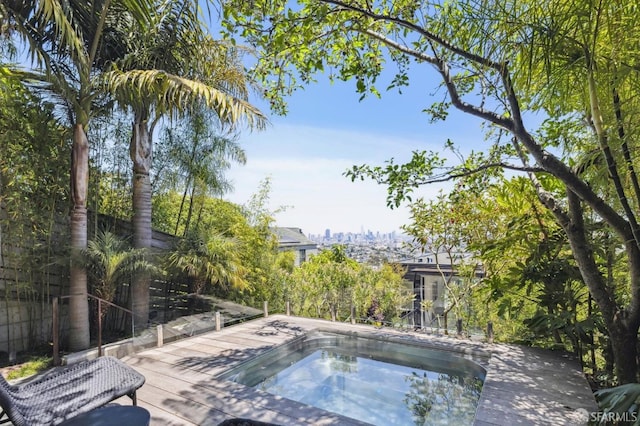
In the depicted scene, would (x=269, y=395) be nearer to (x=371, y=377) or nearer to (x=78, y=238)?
(x=371, y=377)

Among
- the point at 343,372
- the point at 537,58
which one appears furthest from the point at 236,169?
the point at 537,58

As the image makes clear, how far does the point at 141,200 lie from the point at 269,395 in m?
3.68

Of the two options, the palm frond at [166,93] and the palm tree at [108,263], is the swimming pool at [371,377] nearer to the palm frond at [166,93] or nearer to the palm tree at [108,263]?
the palm tree at [108,263]

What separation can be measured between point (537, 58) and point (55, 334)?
5.55m

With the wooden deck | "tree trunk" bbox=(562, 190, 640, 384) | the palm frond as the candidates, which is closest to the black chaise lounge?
the wooden deck

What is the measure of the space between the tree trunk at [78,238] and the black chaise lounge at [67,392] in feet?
5.86

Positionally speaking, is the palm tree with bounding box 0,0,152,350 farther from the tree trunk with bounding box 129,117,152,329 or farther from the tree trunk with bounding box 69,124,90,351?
the tree trunk with bounding box 129,117,152,329

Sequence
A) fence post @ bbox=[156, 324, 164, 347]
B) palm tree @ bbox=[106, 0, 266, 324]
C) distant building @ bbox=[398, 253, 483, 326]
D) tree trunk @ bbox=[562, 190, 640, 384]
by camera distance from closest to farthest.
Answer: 1. tree trunk @ bbox=[562, 190, 640, 384]
2. palm tree @ bbox=[106, 0, 266, 324]
3. fence post @ bbox=[156, 324, 164, 347]
4. distant building @ bbox=[398, 253, 483, 326]

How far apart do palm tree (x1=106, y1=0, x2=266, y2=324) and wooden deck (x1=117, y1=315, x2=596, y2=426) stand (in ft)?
4.00

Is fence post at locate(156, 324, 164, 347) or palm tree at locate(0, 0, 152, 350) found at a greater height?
palm tree at locate(0, 0, 152, 350)

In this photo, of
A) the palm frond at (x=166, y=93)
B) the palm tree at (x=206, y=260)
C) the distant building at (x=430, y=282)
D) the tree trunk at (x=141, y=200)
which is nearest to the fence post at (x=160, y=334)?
the tree trunk at (x=141, y=200)

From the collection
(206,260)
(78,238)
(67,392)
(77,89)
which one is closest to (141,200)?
(78,238)

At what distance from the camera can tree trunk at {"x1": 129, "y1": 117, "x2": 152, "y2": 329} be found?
514 cm

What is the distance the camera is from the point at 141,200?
526 cm
